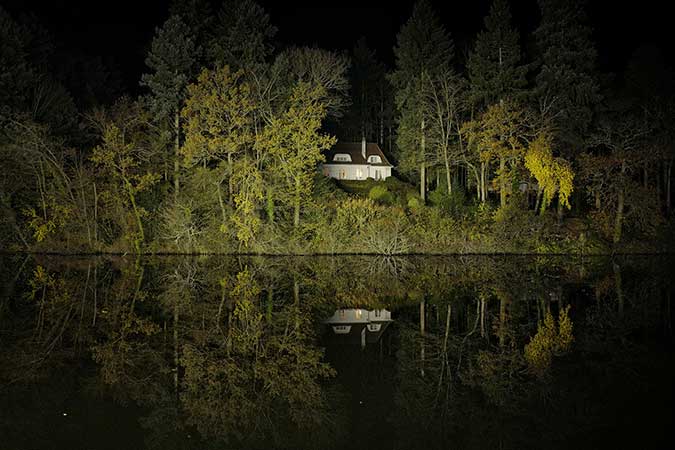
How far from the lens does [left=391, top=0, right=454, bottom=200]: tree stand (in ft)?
126

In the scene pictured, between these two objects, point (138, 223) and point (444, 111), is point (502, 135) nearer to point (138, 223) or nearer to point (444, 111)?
point (444, 111)

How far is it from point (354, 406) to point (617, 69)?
52380 mm

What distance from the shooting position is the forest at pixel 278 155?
29062mm

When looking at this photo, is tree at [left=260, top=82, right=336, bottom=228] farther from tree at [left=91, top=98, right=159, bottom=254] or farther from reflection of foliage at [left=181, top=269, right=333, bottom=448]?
reflection of foliage at [left=181, top=269, right=333, bottom=448]

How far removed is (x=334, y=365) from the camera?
381 inches

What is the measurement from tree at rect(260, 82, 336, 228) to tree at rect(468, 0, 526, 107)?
1196 cm

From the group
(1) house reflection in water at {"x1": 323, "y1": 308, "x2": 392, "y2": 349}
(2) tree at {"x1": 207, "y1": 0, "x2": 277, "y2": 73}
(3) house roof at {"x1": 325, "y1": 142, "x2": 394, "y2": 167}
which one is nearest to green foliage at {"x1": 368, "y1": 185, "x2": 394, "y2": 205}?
(2) tree at {"x1": 207, "y1": 0, "x2": 277, "y2": 73}

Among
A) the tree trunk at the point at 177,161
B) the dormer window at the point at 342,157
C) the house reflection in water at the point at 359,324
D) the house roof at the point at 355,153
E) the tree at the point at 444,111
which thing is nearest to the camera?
the house reflection in water at the point at 359,324

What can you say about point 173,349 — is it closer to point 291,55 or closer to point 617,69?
point 291,55

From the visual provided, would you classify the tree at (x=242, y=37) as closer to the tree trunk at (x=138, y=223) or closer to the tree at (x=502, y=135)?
the tree trunk at (x=138, y=223)

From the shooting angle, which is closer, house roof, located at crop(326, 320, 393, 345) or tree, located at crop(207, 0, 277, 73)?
house roof, located at crop(326, 320, 393, 345)

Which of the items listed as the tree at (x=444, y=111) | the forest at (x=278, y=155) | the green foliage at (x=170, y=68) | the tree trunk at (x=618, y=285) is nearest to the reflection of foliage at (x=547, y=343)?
the tree trunk at (x=618, y=285)

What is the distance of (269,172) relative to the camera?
30297mm

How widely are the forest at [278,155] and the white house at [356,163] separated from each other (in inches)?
730
